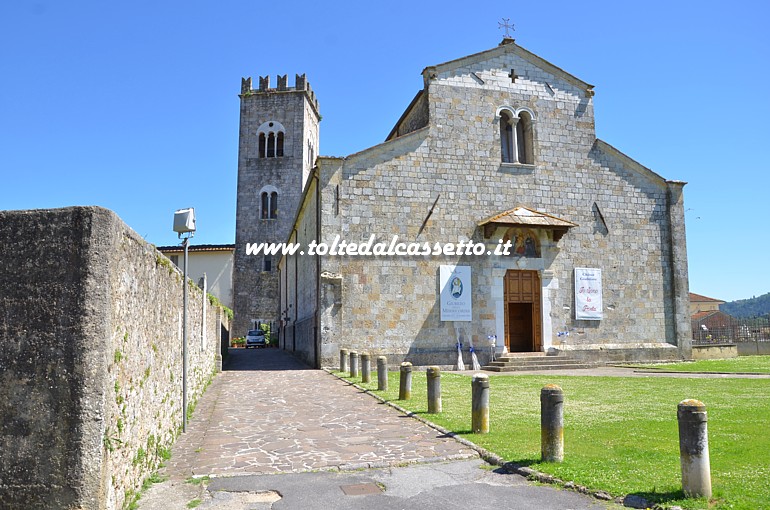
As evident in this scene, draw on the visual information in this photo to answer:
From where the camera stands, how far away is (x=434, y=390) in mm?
10320

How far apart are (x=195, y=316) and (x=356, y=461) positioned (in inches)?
246

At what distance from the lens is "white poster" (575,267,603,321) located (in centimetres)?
Result: 2250

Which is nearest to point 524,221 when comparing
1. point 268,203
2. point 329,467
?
point 329,467

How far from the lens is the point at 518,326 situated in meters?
22.8

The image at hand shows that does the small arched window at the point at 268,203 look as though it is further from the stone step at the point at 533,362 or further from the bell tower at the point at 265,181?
the stone step at the point at 533,362

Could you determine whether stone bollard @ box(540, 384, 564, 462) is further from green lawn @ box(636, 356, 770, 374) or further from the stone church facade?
green lawn @ box(636, 356, 770, 374)

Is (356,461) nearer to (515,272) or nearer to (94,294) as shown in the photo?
(94,294)

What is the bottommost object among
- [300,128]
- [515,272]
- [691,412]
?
[691,412]

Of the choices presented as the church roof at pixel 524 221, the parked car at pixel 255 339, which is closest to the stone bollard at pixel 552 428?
the church roof at pixel 524 221

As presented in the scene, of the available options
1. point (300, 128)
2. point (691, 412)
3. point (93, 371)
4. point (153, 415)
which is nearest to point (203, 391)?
point (153, 415)

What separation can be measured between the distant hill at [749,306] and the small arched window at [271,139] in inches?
5513

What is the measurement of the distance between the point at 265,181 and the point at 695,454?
47.2 meters

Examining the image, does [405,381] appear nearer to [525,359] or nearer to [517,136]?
[525,359]

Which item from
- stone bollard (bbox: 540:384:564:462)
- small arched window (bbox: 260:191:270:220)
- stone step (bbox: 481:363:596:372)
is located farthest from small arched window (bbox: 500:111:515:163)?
small arched window (bbox: 260:191:270:220)
